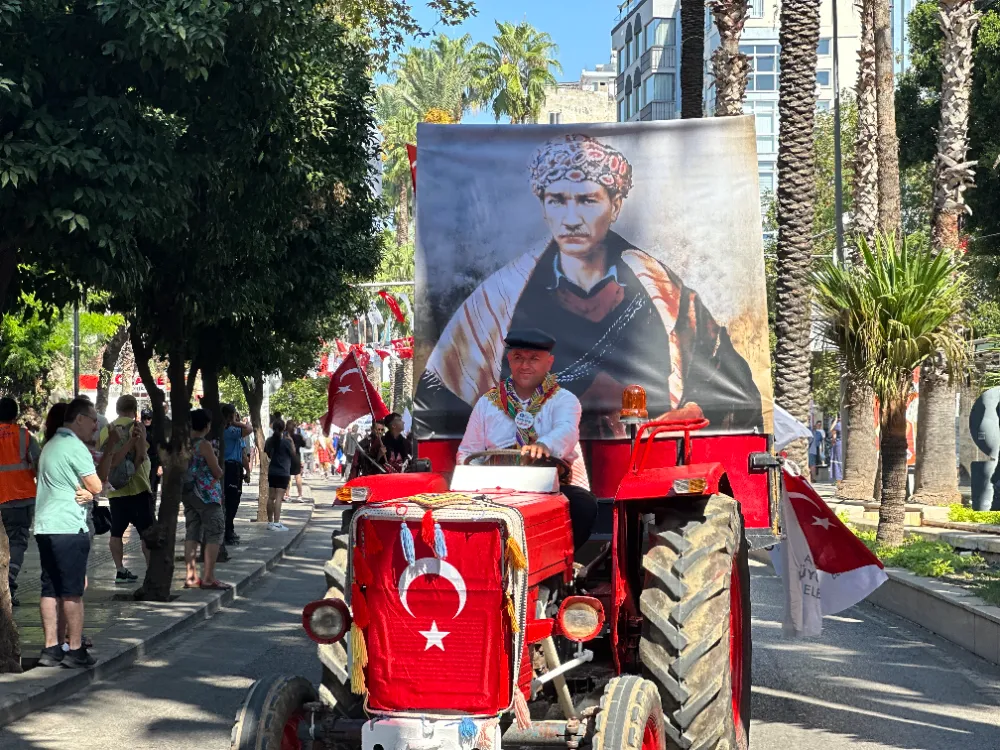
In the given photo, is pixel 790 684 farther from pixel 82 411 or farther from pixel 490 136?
pixel 82 411

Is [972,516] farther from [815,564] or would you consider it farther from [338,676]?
[338,676]

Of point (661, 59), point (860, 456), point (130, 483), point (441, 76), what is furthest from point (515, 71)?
point (130, 483)

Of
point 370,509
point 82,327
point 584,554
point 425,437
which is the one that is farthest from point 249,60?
point 82,327

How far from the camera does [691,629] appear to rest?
22.0ft

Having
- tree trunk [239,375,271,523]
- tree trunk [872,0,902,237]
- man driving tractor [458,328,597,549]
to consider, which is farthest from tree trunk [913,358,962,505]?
man driving tractor [458,328,597,549]

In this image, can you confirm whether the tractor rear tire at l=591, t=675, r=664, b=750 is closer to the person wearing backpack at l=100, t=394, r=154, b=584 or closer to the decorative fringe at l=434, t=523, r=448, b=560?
the decorative fringe at l=434, t=523, r=448, b=560

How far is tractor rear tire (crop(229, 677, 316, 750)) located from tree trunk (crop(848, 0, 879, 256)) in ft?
92.7

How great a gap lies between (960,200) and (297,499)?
773 inches

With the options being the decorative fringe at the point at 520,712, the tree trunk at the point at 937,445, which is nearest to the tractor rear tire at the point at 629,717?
the decorative fringe at the point at 520,712

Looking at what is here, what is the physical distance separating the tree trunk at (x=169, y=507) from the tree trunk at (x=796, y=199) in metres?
9.58

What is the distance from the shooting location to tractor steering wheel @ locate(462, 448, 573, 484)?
24.1 feet

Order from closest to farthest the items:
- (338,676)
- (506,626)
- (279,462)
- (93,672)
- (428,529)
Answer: (428,529)
(506,626)
(338,676)
(93,672)
(279,462)

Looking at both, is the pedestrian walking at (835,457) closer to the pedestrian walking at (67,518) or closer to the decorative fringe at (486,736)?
the pedestrian walking at (67,518)

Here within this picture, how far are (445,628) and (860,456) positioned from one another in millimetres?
26943
